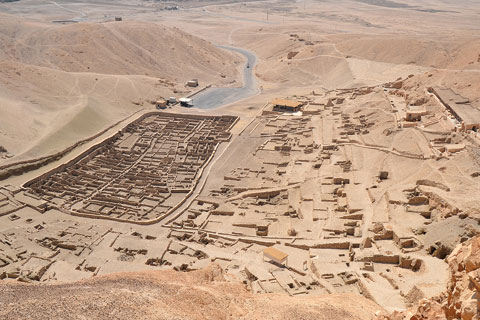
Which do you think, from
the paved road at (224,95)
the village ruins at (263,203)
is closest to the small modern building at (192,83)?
the paved road at (224,95)

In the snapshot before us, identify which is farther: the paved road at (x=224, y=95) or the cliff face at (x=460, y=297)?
the paved road at (x=224, y=95)

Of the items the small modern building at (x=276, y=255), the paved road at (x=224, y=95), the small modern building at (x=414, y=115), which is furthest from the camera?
the paved road at (x=224, y=95)

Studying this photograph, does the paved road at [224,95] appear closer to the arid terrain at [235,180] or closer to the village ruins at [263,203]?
the arid terrain at [235,180]

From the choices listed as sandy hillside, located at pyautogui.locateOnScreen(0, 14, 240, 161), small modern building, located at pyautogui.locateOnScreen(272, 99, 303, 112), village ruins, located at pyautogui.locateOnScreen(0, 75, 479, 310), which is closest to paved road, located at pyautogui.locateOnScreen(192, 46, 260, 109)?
sandy hillside, located at pyautogui.locateOnScreen(0, 14, 240, 161)

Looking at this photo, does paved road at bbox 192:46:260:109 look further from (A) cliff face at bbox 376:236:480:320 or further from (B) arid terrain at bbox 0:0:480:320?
(A) cliff face at bbox 376:236:480:320

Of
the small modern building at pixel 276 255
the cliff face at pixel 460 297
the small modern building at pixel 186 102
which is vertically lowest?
the small modern building at pixel 186 102

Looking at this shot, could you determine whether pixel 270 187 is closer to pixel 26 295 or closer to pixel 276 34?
pixel 26 295
